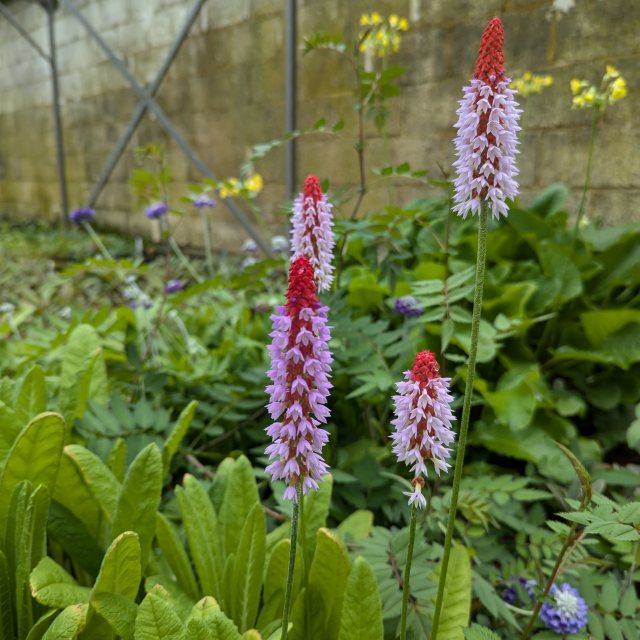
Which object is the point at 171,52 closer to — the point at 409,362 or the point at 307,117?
the point at 307,117

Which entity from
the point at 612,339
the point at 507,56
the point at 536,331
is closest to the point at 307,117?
the point at 507,56

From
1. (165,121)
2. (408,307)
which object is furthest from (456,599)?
(165,121)

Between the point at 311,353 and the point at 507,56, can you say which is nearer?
the point at 311,353

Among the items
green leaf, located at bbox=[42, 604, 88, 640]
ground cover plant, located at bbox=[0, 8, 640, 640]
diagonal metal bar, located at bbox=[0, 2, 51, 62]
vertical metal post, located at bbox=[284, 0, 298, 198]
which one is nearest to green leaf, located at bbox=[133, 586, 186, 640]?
ground cover plant, located at bbox=[0, 8, 640, 640]

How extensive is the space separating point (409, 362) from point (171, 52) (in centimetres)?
449

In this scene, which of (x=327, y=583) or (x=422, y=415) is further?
(x=327, y=583)

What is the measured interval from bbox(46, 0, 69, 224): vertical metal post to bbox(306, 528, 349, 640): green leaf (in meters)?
6.95

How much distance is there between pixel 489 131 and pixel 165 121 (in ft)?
16.8

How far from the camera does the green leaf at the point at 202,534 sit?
1144 millimetres

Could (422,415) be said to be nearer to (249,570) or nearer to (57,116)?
(249,570)

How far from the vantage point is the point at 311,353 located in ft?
2.16

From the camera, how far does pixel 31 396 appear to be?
1.40 m

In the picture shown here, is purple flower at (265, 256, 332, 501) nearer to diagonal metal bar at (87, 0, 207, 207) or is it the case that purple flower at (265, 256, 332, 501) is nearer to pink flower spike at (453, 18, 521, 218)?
pink flower spike at (453, 18, 521, 218)

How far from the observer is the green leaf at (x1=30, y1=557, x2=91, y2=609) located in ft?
3.22
